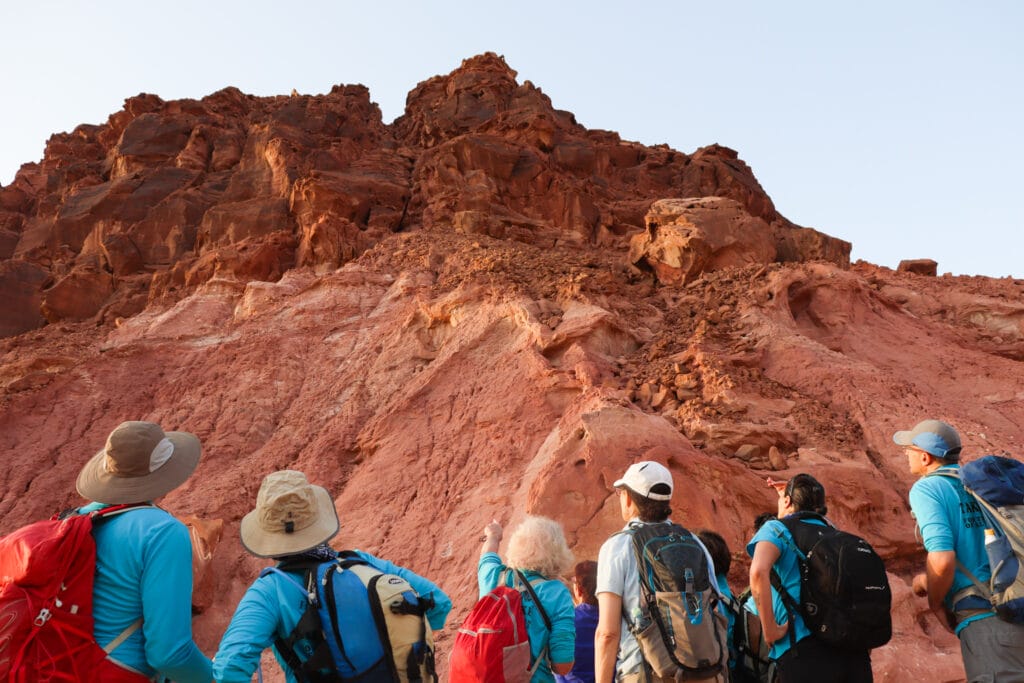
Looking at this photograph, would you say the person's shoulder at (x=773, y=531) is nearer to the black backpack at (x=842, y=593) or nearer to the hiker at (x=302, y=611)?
the black backpack at (x=842, y=593)

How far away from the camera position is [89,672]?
8.95ft

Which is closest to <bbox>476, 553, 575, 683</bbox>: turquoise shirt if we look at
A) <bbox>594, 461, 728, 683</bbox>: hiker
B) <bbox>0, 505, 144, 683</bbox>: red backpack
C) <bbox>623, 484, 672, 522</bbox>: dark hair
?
<bbox>594, 461, 728, 683</bbox>: hiker

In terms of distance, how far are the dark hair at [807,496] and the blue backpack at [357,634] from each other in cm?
208

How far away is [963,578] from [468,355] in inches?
319

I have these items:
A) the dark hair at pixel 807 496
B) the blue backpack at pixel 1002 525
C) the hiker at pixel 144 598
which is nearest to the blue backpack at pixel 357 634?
the hiker at pixel 144 598

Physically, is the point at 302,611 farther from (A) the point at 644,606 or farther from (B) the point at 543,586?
(A) the point at 644,606

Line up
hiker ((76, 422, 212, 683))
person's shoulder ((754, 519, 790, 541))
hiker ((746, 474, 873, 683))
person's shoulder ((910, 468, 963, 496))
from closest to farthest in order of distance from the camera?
hiker ((76, 422, 212, 683)) < hiker ((746, 474, 873, 683)) < person's shoulder ((754, 519, 790, 541)) < person's shoulder ((910, 468, 963, 496))

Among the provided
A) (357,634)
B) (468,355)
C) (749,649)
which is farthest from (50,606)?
(468,355)

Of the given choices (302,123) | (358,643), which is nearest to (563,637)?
(358,643)

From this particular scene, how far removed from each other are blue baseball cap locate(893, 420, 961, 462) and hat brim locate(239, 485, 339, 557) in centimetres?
301

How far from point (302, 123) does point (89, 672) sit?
27.0 m

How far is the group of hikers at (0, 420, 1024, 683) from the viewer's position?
2.78m

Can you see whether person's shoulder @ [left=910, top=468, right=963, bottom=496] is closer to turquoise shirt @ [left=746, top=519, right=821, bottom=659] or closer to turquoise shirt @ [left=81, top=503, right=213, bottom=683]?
turquoise shirt @ [left=746, top=519, right=821, bottom=659]

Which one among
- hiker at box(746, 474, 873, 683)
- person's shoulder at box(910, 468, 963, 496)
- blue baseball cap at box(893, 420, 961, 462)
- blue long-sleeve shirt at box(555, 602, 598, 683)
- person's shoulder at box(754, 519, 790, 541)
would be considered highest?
blue baseball cap at box(893, 420, 961, 462)
